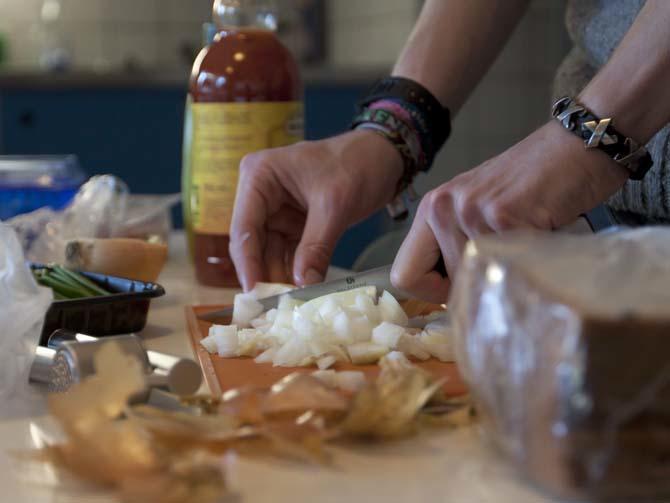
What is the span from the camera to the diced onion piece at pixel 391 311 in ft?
2.61

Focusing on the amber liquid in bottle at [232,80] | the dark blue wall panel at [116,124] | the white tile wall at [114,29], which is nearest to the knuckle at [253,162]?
the amber liquid in bottle at [232,80]

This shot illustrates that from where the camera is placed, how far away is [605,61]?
3.61ft

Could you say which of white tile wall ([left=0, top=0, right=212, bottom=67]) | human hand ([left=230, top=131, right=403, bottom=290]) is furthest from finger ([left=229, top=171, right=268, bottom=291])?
white tile wall ([left=0, top=0, right=212, bottom=67])

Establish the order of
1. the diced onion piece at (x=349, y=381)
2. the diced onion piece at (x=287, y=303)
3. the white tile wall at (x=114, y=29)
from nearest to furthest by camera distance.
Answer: the diced onion piece at (x=349, y=381)
the diced onion piece at (x=287, y=303)
the white tile wall at (x=114, y=29)

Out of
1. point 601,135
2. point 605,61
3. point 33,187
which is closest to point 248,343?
point 601,135

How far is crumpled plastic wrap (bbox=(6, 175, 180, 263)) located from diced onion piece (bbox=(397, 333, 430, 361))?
0.53 m

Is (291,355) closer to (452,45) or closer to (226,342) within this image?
(226,342)

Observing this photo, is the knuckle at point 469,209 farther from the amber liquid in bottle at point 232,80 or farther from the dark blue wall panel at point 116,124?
the dark blue wall panel at point 116,124

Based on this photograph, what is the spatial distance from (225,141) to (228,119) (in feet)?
0.09

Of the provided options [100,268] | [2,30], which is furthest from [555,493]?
[2,30]

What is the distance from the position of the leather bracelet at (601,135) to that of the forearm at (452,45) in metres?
0.42

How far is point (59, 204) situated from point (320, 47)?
10.4 feet

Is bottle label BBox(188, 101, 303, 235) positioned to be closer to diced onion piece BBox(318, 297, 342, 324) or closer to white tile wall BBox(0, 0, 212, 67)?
diced onion piece BBox(318, 297, 342, 324)

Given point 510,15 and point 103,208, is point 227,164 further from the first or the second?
point 510,15
